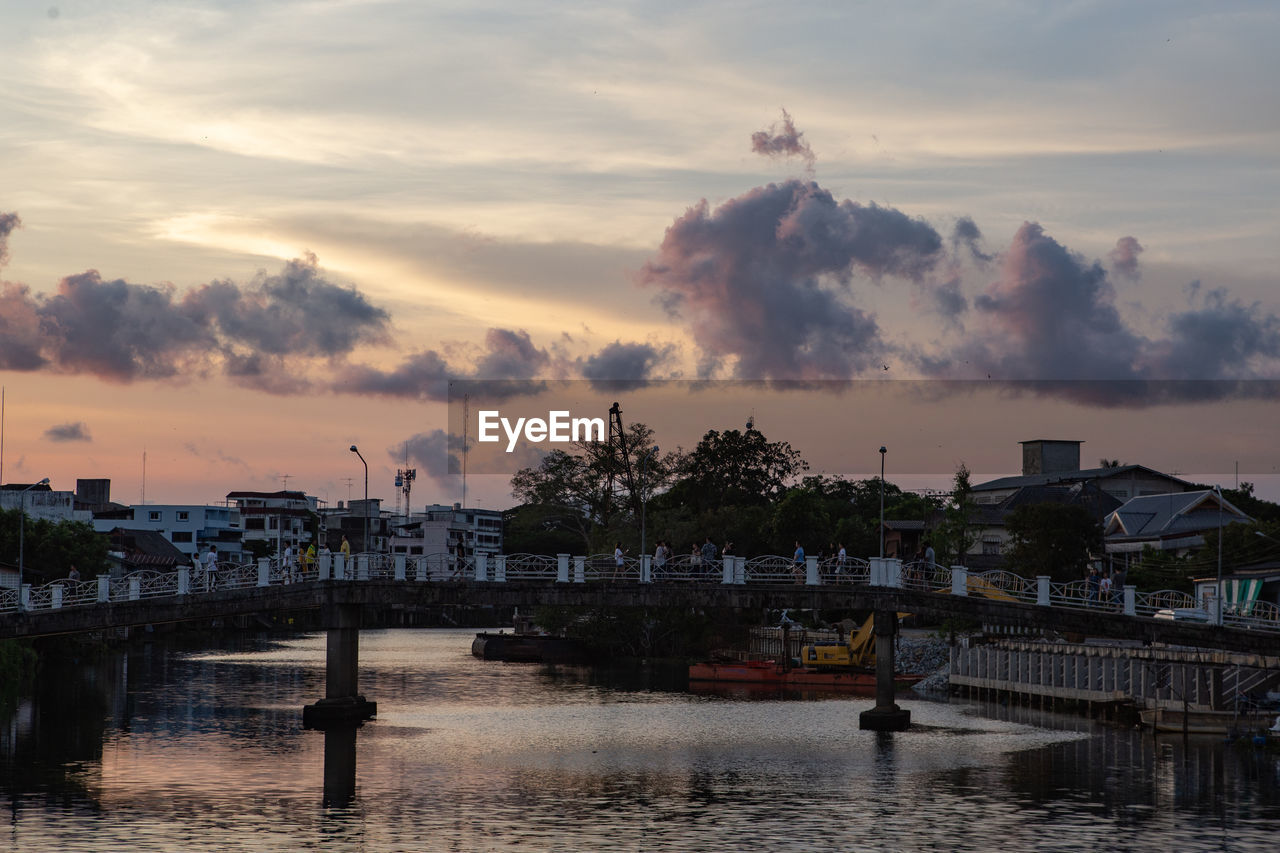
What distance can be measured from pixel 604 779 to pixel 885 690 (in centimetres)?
2116

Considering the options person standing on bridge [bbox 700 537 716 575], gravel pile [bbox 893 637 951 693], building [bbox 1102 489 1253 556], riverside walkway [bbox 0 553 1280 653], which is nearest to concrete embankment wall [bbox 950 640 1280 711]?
riverside walkway [bbox 0 553 1280 653]

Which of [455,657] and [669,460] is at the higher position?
[669,460]

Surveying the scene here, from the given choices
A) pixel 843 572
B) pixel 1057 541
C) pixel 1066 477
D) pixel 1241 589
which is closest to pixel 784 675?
pixel 1057 541

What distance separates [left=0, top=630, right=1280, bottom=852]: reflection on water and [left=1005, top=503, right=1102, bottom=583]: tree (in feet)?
96.3

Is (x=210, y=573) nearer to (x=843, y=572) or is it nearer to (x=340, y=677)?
(x=340, y=677)

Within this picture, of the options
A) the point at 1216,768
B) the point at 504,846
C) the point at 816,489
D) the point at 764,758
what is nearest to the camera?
the point at 504,846

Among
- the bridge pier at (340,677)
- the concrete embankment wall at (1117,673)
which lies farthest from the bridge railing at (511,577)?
the concrete embankment wall at (1117,673)

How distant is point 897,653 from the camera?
378ft

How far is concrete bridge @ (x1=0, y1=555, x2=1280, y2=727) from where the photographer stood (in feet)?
215

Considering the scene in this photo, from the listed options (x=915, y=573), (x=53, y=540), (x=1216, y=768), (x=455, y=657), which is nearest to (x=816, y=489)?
(x=455, y=657)

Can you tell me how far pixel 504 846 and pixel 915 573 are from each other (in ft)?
107

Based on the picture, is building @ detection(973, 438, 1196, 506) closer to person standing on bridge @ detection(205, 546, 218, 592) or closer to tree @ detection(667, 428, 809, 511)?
tree @ detection(667, 428, 809, 511)

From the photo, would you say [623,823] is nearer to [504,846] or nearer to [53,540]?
[504,846]

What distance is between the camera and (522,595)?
230 ft
